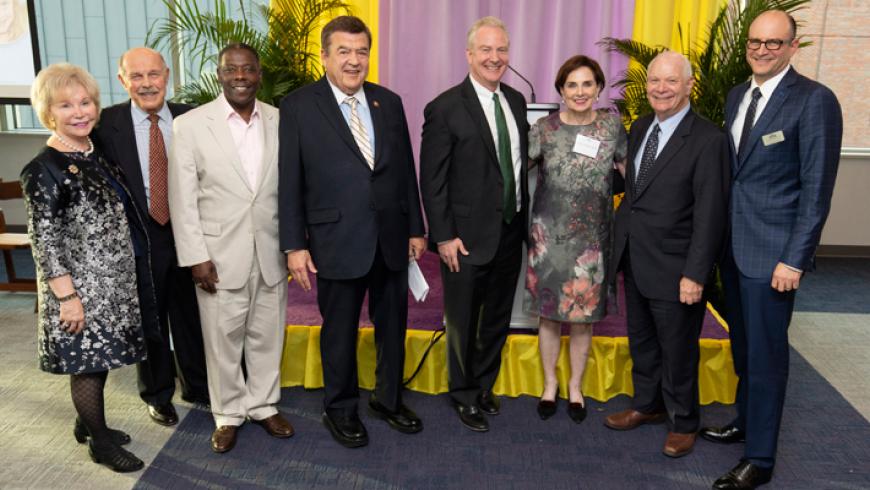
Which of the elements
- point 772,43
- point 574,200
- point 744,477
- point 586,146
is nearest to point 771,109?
point 772,43

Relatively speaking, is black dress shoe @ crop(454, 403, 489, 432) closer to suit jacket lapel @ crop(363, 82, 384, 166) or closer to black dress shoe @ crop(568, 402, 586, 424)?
black dress shoe @ crop(568, 402, 586, 424)

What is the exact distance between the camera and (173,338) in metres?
2.97

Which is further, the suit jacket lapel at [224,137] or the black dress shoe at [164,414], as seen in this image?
the black dress shoe at [164,414]

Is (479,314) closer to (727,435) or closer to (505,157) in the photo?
(505,157)

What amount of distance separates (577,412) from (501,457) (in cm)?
48

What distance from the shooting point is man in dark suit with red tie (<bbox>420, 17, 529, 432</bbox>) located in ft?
8.64

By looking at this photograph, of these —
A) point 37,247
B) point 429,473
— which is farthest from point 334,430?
point 37,247

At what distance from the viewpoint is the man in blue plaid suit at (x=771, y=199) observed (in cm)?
220

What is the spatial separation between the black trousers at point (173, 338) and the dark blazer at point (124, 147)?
0.57ft

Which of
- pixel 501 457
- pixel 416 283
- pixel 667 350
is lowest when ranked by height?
pixel 501 457

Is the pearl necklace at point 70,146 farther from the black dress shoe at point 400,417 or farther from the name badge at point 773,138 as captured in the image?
the name badge at point 773,138

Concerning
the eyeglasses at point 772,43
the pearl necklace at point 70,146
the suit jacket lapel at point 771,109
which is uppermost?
the eyeglasses at point 772,43

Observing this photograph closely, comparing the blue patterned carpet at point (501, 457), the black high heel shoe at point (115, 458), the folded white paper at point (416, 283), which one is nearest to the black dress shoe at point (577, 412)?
the blue patterned carpet at point (501, 457)

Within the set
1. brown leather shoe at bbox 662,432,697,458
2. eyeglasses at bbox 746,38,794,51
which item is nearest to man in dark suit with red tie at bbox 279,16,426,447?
brown leather shoe at bbox 662,432,697,458
